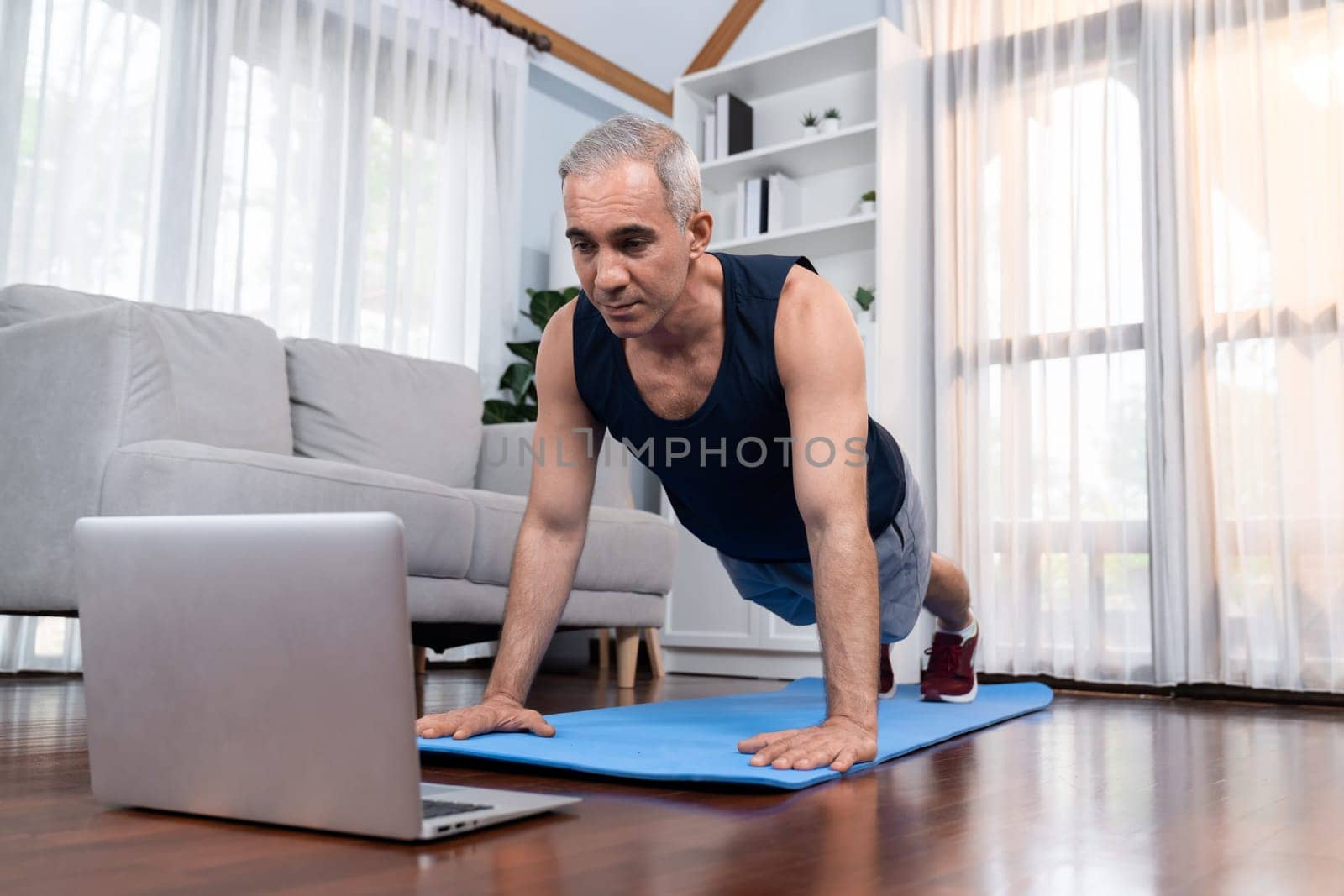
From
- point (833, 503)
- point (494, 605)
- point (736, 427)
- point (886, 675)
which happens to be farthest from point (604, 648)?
point (833, 503)

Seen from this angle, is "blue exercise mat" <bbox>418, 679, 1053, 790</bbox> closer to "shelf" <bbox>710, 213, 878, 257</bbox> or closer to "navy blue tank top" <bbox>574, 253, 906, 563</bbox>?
"navy blue tank top" <bbox>574, 253, 906, 563</bbox>

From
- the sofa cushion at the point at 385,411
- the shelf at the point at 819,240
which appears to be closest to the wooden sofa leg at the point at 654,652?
the sofa cushion at the point at 385,411

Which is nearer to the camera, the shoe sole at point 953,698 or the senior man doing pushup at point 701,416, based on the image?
the senior man doing pushup at point 701,416

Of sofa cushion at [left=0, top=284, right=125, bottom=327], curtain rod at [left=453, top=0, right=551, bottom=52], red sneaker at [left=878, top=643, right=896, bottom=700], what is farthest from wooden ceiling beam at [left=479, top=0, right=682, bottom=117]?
red sneaker at [left=878, top=643, right=896, bottom=700]

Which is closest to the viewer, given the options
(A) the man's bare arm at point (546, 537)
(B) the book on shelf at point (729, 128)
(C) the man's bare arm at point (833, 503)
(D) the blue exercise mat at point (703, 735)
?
(D) the blue exercise mat at point (703, 735)

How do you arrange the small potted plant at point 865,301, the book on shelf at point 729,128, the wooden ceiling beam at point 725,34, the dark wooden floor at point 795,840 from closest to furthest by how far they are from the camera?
the dark wooden floor at point 795,840
the small potted plant at point 865,301
the book on shelf at point 729,128
the wooden ceiling beam at point 725,34

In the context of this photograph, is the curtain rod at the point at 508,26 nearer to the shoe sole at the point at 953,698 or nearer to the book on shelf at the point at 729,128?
the book on shelf at the point at 729,128

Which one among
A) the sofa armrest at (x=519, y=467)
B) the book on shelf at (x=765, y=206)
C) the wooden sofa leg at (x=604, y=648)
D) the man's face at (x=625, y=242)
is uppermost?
the book on shelf at (x=765, y=206)

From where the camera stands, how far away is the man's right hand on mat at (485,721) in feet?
4.62

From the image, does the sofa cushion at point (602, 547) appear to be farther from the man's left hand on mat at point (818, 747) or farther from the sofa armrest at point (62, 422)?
the man's left hand on mat at point (818, 747)

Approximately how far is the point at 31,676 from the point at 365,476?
1.21m

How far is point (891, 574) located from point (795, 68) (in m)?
2.73

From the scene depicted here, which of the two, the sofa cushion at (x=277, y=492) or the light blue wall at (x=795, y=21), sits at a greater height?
the light blue wall at (x=795, y=21)

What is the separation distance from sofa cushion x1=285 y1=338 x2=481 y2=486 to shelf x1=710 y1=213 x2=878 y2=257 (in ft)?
3.61
